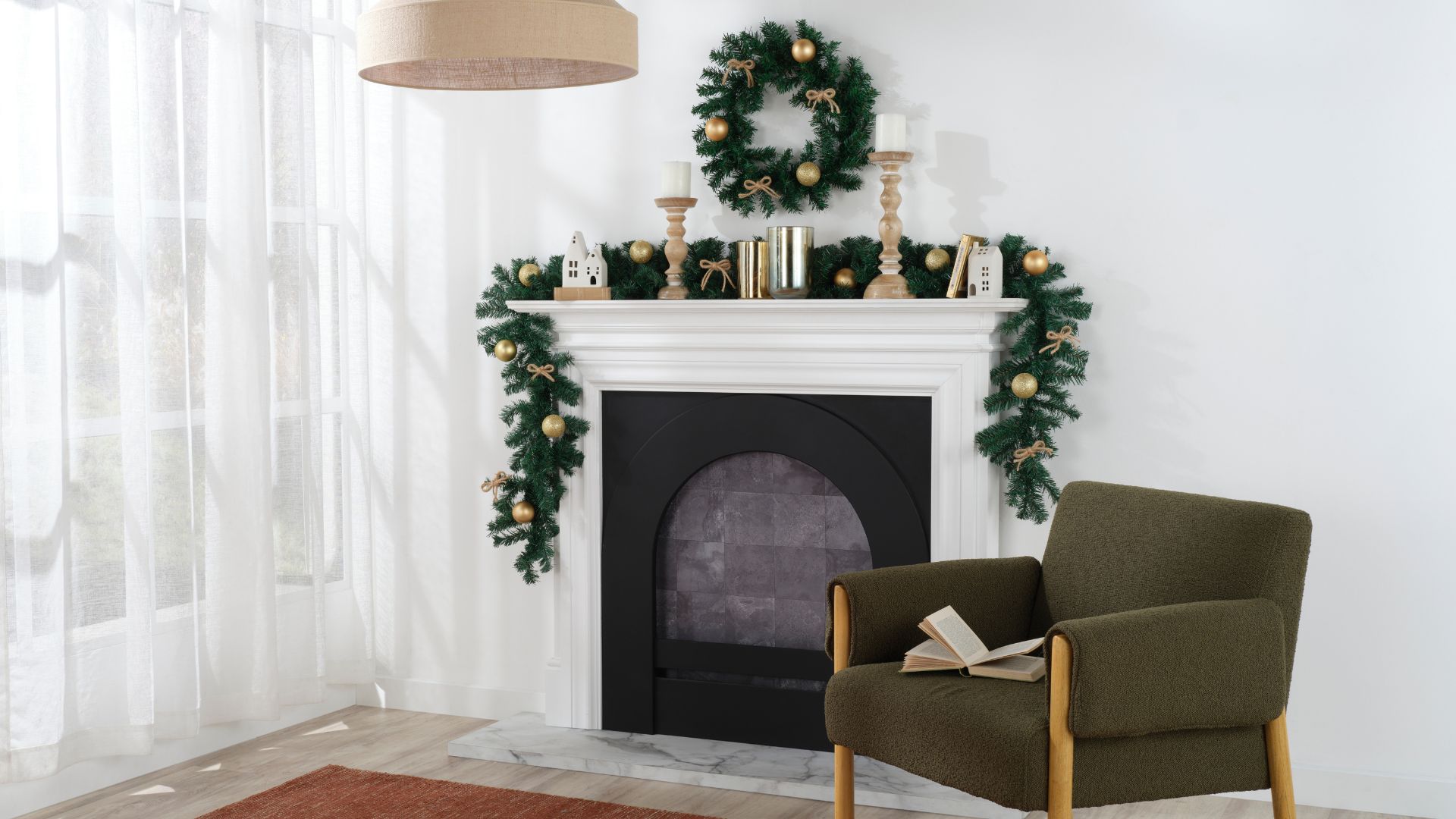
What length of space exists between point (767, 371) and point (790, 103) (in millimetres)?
727

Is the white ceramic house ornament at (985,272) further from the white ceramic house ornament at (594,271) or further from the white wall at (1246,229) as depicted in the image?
the white ceramic house ornament at (594,271)

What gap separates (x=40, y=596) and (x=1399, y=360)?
320 cm

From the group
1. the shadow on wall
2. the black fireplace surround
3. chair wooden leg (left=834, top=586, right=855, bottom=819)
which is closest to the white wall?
the shadow on wall

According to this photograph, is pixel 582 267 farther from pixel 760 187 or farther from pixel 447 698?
pixel 447 698

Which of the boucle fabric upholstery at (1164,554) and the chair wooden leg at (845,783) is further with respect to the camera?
the chair wooden leg at (845,783)

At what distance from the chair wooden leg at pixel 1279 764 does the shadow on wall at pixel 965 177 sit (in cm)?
145

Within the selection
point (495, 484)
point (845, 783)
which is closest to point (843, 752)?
point (845, 783)

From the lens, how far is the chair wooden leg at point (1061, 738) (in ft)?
7.05

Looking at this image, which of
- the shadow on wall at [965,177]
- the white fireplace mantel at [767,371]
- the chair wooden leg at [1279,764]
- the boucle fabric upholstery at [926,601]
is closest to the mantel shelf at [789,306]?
the white fireplace mantel at [767,371]

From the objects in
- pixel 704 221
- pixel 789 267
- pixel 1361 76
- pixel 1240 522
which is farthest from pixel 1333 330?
pixel 704 221

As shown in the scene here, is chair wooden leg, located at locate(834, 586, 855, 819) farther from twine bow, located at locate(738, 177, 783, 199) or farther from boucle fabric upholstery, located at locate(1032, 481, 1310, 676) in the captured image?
twine bow, located at locate(738, 177, 783, 199)

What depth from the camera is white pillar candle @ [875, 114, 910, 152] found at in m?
3.30

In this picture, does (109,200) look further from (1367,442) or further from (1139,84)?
(1367,442)

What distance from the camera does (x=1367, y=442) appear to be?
10.1 feet
